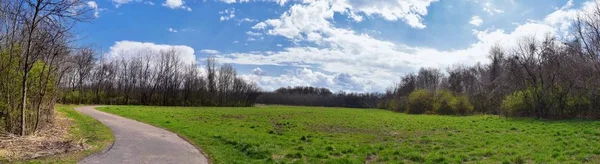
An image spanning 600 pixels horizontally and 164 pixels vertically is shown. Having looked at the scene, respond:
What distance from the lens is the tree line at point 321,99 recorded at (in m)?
128

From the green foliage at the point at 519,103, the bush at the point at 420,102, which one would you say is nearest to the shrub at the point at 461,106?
the bush at the point at 420,102

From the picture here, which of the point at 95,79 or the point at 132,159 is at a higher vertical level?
the point at 95,79

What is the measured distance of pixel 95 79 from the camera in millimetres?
65312

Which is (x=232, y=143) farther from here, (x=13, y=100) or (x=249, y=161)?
(x=13, y=100)

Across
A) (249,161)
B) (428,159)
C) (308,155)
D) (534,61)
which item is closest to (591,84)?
(534,61)

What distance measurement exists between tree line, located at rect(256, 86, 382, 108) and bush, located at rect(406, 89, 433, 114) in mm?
62369

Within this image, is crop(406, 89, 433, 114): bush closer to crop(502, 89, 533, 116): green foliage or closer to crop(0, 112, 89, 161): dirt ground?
crop(502, 89, 533, 116): green foliage

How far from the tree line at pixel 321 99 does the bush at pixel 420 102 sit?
62369 millimetres

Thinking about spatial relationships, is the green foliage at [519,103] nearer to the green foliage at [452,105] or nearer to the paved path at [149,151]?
the green foliage at [452,105]

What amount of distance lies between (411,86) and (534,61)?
183ft

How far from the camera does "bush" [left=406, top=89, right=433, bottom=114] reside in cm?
5666

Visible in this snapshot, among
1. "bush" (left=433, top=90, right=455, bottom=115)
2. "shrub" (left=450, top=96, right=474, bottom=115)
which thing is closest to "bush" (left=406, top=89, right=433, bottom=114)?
"bush" (left=433, top=90, right=455, bottom=115)

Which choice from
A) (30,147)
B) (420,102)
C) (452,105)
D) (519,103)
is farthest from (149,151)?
(420,102)

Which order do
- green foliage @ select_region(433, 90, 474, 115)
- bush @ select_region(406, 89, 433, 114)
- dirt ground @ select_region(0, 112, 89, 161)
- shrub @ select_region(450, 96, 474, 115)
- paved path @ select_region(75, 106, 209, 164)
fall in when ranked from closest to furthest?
1. dirt ground @ select_region(0, 112, 89, 161)
2. paved path @ select_region(75, 106, 209, 164)
3. shrub @ select_region(450, 96, 474, 115)
4. green foliage @ select_region(433, 90, 474, 115)
5. bush @ select_region(406, 89, 433, 114)
